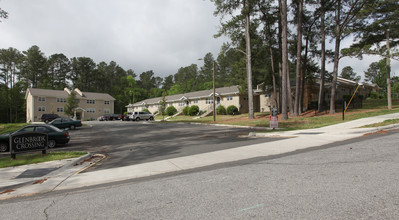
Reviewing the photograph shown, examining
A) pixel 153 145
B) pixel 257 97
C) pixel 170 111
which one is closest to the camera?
pixel 153 145

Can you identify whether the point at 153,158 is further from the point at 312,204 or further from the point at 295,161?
the point at 312,204

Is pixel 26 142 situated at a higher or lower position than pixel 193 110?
lower

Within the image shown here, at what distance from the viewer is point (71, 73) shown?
282 feet

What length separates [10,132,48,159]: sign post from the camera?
29.1 feet

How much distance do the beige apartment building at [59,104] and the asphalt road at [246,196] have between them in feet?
175

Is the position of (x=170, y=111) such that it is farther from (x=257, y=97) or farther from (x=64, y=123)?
(x=64, y=123)

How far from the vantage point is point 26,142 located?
362 inches

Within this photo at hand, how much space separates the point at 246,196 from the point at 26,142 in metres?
9.55

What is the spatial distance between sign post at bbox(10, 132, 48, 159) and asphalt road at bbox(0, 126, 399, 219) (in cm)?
531

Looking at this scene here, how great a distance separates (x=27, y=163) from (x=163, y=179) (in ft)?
20.3

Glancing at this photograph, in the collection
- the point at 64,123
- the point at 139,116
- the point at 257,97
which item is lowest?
the point at 64,123

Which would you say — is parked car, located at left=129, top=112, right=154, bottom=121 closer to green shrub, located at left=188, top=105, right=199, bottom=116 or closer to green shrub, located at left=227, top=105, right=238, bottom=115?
green shrub, located at left=188, top=105, right=199, bottom=116

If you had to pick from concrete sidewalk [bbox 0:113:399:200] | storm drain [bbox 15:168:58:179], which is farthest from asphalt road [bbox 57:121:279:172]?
storm drain [bbox 15:168:58:179]

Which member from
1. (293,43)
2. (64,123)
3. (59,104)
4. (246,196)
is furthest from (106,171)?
(59,104)
